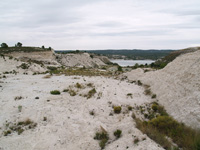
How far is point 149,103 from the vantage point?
39.0 ft

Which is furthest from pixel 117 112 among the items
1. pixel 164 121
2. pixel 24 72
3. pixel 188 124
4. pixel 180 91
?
pixel 24 72

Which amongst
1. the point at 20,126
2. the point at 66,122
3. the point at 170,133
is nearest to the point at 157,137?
the point at 170,133

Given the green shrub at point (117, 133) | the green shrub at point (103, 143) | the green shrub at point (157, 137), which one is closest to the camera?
the green shrub at point (157, 137)

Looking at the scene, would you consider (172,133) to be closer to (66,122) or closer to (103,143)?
(103,143)

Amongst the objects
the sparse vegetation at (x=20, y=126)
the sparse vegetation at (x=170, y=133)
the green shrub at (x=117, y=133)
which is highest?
the sparse vegetation at (x=170, y=133)

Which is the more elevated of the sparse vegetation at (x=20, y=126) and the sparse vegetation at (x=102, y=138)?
the sparse vegetation at (x=20, y=126)

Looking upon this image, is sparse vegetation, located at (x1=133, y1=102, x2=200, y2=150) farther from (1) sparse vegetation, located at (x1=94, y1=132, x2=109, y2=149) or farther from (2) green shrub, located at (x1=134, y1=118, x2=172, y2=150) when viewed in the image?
(1) sparse vegetation, located at (x1=94, y1=132, x2=109, y2=149)

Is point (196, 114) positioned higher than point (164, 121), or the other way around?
point (196, 114)

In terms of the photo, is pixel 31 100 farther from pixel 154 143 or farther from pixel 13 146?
pixel 154 143

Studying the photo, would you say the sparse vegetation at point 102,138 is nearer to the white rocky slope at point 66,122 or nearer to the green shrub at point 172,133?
the white rocky slope at point 66,122

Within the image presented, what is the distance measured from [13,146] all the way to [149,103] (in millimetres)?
9643

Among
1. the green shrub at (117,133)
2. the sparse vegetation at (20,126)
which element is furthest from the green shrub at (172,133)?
the sparse vegetation at (20,126)

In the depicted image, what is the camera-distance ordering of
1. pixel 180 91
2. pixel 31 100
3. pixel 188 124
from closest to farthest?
pixel 188 124, pixel 180 91, pixel 31 100

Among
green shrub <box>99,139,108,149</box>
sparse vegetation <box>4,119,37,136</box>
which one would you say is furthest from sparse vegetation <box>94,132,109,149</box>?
sparse vegetation <box>4,119,37,136</box>
